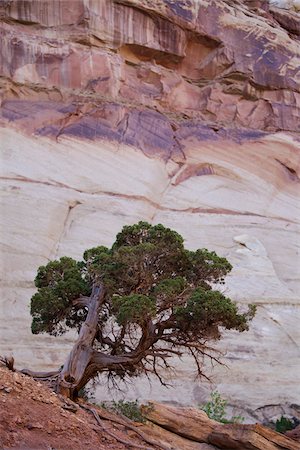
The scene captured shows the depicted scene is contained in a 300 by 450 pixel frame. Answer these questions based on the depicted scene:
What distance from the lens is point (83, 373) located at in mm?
14664

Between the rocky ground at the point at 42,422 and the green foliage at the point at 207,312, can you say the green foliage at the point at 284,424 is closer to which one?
the green foliage at the point at 207,312

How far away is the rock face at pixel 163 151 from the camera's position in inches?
976

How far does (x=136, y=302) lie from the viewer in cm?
1370

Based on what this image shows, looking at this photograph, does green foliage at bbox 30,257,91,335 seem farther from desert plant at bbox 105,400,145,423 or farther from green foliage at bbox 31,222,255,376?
desert plant at bbox 105,400,145,423

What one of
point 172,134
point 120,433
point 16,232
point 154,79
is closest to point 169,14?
point 154,79

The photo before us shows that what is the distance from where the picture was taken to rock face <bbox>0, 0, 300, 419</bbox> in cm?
2478

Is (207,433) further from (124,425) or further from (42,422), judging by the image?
(42,422)

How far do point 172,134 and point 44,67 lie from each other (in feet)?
21.2

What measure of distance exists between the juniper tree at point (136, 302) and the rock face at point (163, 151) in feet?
23.9

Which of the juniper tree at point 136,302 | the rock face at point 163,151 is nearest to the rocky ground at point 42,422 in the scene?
the juniper tree at point 136,302

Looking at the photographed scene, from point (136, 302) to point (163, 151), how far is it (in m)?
20.0

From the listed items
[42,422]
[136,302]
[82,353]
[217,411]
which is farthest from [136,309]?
[217,411]

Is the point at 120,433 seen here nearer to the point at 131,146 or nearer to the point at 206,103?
the point at 131,146

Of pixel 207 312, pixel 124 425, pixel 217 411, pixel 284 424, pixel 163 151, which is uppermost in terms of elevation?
pixel 163 151
